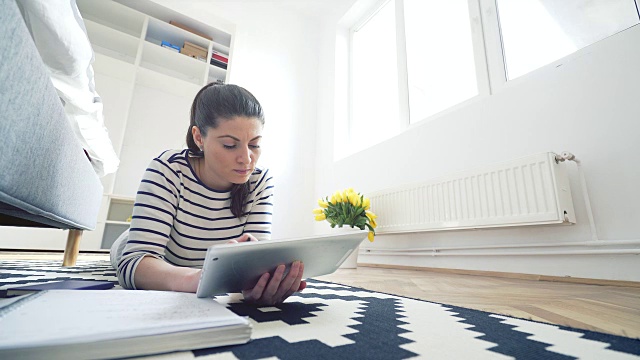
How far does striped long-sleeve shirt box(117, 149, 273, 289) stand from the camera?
1.97 feet

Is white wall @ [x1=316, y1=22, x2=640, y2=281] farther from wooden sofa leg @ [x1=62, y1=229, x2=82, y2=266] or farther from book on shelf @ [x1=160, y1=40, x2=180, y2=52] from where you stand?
book on shelf @ [x1=160, y1=40, x2=180, y2=52]

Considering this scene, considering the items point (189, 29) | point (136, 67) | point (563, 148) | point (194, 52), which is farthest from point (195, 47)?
point (563, 148)

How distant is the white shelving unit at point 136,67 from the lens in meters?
2.24

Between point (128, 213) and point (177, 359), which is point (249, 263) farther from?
point (128, 213)

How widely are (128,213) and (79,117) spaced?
4.91ft

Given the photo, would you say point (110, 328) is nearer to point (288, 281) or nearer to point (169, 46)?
point (288, 281)

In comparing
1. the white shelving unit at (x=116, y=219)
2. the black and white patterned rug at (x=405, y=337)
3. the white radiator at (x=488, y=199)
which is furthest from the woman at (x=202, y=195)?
the white shelving unit at (x=116, y=219)

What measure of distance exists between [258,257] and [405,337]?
202mm

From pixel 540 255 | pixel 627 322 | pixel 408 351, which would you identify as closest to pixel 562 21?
pixel 540 255

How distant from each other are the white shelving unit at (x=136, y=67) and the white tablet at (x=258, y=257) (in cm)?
204

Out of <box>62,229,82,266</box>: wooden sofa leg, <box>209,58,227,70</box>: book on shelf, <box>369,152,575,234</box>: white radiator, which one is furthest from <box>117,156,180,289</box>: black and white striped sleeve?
<box>209,58,227,70</box>: book on shelf

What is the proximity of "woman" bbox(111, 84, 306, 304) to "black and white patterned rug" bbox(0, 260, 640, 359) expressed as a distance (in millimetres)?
111

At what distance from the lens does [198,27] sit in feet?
8.55

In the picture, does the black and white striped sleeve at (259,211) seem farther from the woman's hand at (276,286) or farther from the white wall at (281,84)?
the white wall at (281,84)
